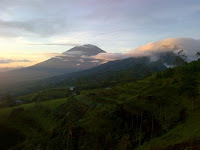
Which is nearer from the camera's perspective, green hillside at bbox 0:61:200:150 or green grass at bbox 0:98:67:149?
green hillside at bbox 0:61:200:150

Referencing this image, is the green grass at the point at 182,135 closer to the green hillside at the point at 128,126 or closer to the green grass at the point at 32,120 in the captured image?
the green hillside at the point at 128,126

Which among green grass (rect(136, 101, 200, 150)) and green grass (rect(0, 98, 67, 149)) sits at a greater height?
green grass (rect(136, 101, 200, 150))

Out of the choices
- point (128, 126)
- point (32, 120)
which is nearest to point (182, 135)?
point (128, 126)

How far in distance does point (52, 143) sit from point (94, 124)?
39.1 ft

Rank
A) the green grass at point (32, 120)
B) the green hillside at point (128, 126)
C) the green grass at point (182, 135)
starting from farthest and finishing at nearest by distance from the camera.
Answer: the green grass at point (32, 120), the green hillside at point (128, 126), the green grass at point (182, 135)

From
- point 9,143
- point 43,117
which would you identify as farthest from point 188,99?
point 9,143

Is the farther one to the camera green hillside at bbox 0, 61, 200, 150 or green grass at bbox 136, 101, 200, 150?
green hillside at bbox 0, 61, 200, 150

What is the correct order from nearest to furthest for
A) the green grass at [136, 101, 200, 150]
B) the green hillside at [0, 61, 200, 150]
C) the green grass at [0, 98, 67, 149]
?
the green grass at [136, 101, 200, 150]
the green hillside at [0, 61, 200, 150]
the green grass at [0, 98, 67, 149]

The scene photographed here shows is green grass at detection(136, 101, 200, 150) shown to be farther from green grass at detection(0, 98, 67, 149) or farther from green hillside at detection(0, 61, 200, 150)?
green grass at detection(0, 98, 67, 149)

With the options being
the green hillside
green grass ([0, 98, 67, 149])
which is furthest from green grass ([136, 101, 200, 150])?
green grass ([0, 98, 67, 149])

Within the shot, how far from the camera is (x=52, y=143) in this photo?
41.8 meters

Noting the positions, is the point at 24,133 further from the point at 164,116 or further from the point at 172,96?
the point at 172,96

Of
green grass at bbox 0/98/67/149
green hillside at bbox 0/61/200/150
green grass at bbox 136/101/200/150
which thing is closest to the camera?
green grass at bbox 136/101/200/150

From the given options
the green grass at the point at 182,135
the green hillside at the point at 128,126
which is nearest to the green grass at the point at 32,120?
the green hillside at the point at 128,126
